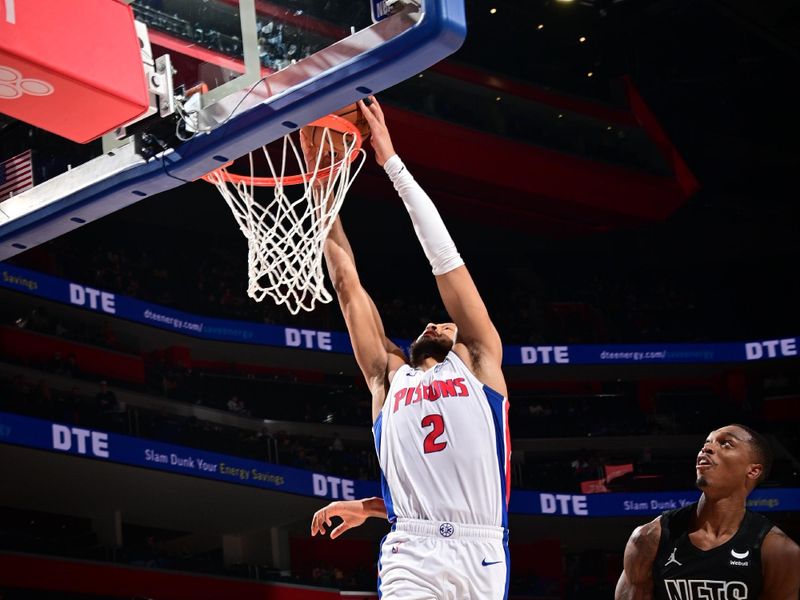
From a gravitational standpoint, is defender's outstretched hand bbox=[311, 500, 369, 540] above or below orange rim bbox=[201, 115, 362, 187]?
below

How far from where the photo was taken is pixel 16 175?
5.06 m

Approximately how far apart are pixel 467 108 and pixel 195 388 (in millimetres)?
6868

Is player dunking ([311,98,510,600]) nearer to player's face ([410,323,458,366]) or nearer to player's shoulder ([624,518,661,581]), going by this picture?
player's face ([410,323,458,366])

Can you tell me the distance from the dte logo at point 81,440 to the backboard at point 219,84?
9.60m

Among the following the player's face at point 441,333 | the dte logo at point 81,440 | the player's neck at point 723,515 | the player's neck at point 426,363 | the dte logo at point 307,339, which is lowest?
the player's neck at point 723,515

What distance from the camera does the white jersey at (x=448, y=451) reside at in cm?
378

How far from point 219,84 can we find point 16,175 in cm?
129

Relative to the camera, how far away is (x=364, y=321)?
4.31 meters

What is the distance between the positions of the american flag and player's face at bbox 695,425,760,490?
3.27 m

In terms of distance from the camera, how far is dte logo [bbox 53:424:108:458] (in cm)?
1410

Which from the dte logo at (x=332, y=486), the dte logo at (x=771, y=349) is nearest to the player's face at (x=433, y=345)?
the dte logo at (x=332, y=486)

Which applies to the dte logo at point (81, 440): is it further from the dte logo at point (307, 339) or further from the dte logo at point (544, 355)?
the dte logo at point (544, 355)

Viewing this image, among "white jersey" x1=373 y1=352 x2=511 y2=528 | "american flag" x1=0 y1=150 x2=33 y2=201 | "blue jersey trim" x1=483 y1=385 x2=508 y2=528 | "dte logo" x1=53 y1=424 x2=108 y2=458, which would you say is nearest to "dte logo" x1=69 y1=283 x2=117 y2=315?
"dte logo" x1=53 y1=424 x2=108 y2=458

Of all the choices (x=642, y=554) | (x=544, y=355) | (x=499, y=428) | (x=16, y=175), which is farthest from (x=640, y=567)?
(x=544, y=355)
